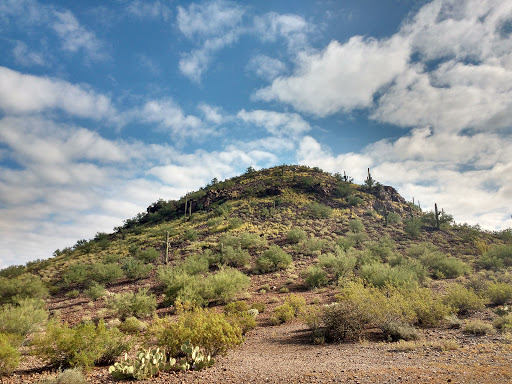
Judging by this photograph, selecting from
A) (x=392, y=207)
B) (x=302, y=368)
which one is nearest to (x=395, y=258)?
(x=302, y=368)

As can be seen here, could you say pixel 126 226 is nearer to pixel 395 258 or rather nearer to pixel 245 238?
pixel 245 238

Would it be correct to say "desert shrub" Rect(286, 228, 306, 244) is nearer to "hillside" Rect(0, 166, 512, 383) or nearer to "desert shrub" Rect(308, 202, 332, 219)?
"hillside" Rect(0, 166, 512, 383)

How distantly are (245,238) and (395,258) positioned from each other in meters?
15.5

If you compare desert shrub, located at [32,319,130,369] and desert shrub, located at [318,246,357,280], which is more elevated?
desert shrub, located at [318,246,357,280]

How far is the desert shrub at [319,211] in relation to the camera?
46.1 metres

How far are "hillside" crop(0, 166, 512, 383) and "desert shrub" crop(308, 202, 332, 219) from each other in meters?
0.20

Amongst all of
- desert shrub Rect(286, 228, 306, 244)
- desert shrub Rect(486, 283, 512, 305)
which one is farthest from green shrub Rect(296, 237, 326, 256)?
desert shrub Rect(486, 283, 512, 305)

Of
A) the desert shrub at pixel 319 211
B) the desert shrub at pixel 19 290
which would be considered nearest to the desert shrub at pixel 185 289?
the desert shrub at pixel 19 290

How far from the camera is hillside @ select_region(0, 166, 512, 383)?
873cm

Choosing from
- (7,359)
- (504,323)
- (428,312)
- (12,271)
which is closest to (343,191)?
(428,312)

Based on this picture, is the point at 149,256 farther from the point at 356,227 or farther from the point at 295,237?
the point at 356,227

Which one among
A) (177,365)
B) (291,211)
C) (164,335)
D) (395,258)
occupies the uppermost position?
(291,211)

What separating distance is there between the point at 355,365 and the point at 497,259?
26.7 m

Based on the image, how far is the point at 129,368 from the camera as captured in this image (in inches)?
287
